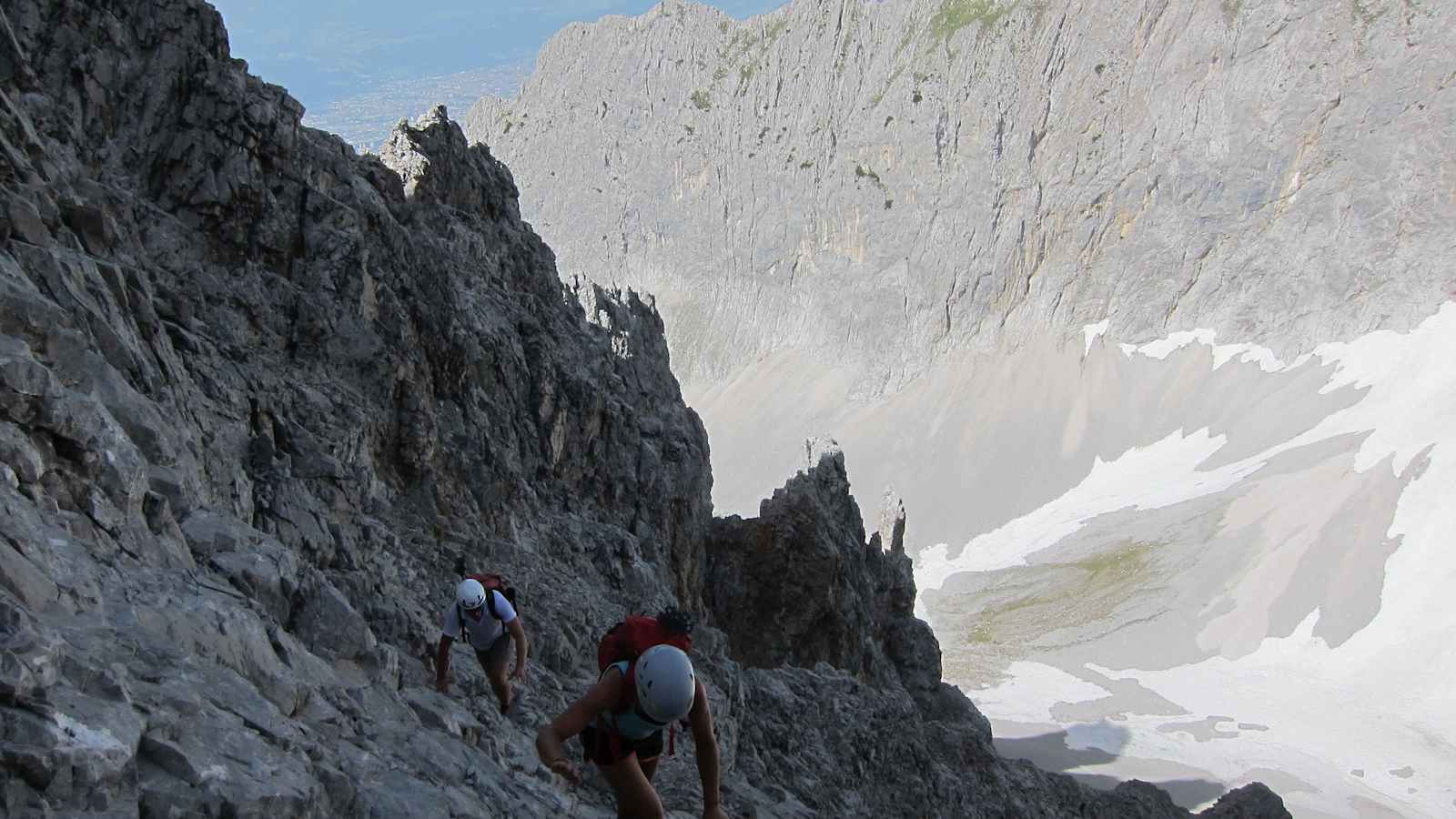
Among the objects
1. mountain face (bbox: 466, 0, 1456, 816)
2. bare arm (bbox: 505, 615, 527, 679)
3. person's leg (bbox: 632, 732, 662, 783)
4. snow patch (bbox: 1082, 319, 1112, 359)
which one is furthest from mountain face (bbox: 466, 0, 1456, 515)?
person's leg (bbox: 632, 732, 662, 783)

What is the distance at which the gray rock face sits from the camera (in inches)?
4390

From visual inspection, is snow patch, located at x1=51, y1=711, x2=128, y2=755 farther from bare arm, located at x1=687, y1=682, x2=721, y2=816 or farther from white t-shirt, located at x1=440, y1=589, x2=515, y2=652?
white t-shirt, located at x1=440, y1=589, x2=515, y2=652

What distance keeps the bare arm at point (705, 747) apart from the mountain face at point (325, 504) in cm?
222

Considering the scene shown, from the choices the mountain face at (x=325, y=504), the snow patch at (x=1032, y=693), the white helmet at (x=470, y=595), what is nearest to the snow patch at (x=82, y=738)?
the mountain face at (x=325, y=504)

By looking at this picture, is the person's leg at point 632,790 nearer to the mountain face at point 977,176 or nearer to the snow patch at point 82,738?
the snow patch at point 82,738

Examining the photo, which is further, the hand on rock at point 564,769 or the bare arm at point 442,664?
the bare arm at point 442,664

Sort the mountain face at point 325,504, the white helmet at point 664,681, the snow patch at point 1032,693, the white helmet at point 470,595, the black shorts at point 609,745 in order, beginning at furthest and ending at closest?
1. the snow patch at point 1032,693
2. the white helmet at point 470,595
3. the black shorts at point 609,745
4. the mountain face at point 325,504
5. the white helmet at point 664,681

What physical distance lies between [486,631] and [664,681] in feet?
18.6

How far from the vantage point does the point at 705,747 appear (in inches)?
297

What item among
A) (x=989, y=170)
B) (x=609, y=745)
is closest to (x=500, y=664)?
(x=609, y=745)

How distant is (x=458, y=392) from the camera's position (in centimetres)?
2355

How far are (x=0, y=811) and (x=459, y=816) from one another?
3.77 m

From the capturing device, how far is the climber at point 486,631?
39.4 feet

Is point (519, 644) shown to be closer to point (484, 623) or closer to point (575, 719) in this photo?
point (484, 623)
